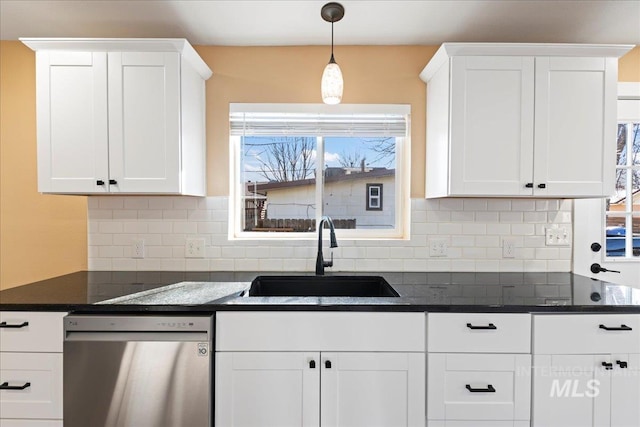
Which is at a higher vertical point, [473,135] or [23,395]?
[473,135]

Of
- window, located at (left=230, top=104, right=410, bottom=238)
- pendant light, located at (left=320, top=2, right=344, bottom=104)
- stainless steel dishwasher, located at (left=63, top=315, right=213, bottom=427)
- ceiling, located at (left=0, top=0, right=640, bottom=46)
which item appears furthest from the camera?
window, located at (left=230, top=104, right=410, bottom=238)

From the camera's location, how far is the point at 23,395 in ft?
4.89

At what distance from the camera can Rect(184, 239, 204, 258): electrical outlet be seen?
224 centimetres

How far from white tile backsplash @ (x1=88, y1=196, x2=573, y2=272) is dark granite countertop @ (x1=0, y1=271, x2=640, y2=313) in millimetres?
159

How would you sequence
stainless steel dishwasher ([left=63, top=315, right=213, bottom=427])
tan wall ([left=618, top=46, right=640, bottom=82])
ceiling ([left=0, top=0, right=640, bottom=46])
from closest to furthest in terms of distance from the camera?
1. stainless steel dishwasher ([left=63, top=315, right=213, bottom=427])
2. ceiling ([left=0, top=0, right=640, bottom=46])
3. tan wall ([left=618, top=46, right=640, bottom=82])

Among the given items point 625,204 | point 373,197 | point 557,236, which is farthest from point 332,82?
point 625,204

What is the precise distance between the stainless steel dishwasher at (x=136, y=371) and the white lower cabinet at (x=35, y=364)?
5cm

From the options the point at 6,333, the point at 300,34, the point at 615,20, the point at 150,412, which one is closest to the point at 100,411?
the point at 150,412

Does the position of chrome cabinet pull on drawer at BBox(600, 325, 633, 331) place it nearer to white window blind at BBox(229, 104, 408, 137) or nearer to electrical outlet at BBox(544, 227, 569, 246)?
electrical outlet at BBox(544, 227, 569, 246)

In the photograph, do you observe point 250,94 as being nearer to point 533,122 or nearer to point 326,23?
point 326,23

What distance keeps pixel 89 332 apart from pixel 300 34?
187 centimetres

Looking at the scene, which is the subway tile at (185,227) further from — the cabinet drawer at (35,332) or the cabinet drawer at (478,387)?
the cabinet drawer at (478,387)

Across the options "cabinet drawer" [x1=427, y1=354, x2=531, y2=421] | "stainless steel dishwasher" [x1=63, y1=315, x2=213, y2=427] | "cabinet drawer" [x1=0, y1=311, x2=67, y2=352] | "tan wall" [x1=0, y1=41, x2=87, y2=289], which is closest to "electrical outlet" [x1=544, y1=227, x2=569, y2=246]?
"cabinet drawer" [x1=427, y1=354, x2=531, y2=421]

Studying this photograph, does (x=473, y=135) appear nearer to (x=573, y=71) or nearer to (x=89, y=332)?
(x=573, y=71)
